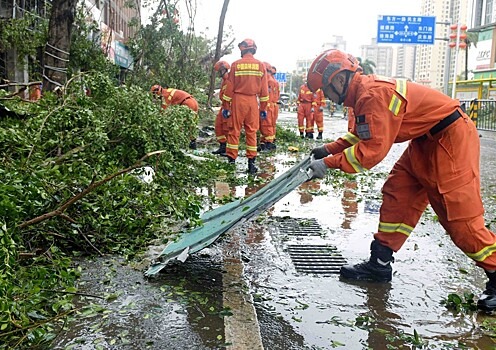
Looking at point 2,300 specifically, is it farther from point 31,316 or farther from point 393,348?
point 393,348

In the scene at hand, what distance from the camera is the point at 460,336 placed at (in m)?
2.88

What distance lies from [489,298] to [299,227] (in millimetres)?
2120

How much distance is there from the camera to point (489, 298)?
320cm

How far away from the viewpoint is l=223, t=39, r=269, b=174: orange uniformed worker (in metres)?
7.97

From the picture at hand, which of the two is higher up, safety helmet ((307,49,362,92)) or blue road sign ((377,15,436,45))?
blue road sign ((377,15,436,45))

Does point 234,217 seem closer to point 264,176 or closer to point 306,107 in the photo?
point 264,176

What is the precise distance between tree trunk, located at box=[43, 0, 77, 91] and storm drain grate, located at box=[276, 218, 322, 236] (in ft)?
12.1

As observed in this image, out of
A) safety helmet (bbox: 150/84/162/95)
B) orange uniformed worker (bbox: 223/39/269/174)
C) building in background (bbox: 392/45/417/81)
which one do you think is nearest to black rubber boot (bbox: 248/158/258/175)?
orange uniformed worker (bbox: 223/39/269/174)

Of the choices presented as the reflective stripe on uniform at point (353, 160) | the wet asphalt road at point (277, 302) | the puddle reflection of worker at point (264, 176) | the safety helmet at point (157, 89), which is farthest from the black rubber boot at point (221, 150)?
the reflective stripe on uniform at point (353, 160)

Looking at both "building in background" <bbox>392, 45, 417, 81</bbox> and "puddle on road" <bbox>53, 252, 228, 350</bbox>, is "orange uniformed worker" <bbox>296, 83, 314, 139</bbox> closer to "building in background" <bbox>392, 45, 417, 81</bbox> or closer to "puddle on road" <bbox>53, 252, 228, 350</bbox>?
"puddle on road" <bbox>53, 252, 228, 350</bbox>

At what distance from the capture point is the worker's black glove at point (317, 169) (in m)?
3.39

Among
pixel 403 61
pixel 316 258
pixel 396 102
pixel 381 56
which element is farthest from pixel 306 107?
pixel 381 56

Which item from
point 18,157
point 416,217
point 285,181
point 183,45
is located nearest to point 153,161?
point 18,157

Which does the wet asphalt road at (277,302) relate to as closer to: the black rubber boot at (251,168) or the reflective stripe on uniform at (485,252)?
the reflective stripe on uniform at (485,252)
